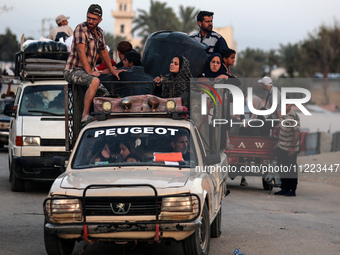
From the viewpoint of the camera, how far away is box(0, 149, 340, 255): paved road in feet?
28.9

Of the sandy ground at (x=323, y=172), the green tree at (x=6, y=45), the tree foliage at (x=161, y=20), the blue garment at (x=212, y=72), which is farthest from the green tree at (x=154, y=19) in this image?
the blue garment at (x=212, y=72)

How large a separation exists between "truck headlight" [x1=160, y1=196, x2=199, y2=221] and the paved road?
4.00 feet

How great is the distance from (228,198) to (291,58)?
3046 inches

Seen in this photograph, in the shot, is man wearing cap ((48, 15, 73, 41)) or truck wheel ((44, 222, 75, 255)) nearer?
truck wheel ((44, 222, 75, 255))

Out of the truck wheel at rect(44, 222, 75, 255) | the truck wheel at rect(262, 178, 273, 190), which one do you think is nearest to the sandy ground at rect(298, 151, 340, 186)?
the truck wheel at rect(262, 178, 273, 190)

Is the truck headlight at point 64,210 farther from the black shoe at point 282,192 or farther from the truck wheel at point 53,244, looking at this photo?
the black shoe at point 282,192

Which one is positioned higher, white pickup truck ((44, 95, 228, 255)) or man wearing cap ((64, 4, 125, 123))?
man wearing cap ((64, 4, 125, 123))

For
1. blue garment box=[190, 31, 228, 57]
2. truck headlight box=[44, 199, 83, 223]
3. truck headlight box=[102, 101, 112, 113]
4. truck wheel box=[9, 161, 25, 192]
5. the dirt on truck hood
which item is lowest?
truck wheel box=[9, 161, 25, 192]

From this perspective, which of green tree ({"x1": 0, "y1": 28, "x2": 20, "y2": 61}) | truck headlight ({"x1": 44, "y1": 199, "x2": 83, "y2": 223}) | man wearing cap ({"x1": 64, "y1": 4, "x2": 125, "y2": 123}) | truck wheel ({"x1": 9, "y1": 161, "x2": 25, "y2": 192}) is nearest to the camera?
truck headlight ({"x1": 44, "y1": 199, "x2": 83, "y2": 223})

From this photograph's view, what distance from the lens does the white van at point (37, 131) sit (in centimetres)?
1412

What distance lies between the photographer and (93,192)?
24.0 ft

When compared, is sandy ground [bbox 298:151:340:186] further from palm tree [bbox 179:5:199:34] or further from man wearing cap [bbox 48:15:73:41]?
palm tree [bbox 179:5:199:34]

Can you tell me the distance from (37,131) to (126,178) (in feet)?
23.4

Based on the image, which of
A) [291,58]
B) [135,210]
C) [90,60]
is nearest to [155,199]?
[135,210]
